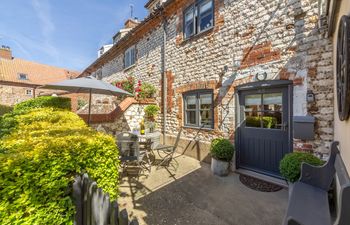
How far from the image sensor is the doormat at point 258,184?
3.91 meters

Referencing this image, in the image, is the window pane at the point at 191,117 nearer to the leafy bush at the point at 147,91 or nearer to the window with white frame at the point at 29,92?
the leafy bush at the point at 147,91

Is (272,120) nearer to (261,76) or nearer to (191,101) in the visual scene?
(261,76)

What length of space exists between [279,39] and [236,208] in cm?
394

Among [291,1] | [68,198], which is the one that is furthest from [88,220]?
[291,1]

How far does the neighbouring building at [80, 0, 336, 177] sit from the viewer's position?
3.63m

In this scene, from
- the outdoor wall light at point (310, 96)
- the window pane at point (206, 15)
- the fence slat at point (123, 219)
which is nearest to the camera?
the fence slat at point (123, 219)

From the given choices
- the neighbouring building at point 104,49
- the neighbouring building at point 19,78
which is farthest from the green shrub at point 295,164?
the neighbouring building at point 19,78

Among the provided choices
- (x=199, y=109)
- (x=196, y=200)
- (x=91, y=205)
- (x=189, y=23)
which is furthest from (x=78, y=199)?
(x=189, y=23)

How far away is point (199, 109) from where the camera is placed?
20.1ft

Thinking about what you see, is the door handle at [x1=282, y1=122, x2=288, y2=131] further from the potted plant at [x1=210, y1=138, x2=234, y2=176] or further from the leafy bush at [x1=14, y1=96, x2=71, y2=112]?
the leafy bush at [x1=14, y1=96, x2=71, y2=112]

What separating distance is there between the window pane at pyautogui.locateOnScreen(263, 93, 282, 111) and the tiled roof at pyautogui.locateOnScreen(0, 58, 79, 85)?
2888cm

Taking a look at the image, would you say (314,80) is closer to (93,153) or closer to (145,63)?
(93,153)

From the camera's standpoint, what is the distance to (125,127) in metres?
7.25

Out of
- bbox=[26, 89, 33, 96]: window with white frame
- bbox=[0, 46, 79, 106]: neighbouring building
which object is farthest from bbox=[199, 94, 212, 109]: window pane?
bbox=[26, 89, 33, 96]: window with white frame
